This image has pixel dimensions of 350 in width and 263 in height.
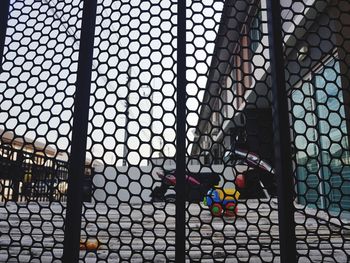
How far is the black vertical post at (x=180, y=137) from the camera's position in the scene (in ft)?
Result: 2.01

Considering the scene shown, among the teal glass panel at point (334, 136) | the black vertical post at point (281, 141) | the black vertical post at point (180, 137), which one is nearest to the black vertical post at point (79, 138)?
the black vertical post at point (180, 137)

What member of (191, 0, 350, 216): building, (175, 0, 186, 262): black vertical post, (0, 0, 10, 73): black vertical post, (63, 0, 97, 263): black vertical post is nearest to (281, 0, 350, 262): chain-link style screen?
(191, 0, 350, 216): building

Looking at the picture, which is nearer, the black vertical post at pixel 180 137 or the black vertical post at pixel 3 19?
the black vertical post at pixel 180 137

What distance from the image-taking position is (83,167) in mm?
665

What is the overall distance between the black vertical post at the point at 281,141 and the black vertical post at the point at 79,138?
480 mm

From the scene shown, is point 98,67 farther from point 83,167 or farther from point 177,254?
point 177,254

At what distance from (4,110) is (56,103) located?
0.54ft

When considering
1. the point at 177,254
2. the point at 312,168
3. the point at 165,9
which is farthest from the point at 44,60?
the point at 312,168

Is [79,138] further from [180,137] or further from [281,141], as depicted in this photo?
[281,141]

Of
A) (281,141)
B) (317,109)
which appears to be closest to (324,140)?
(317,109)

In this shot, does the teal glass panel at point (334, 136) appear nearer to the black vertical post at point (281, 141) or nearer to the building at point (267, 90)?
the building at point (267, 90)

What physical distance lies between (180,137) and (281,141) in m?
0.24

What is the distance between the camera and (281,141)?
25.0 inches

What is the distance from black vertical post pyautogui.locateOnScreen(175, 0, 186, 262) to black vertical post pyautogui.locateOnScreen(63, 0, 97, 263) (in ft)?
0.78
